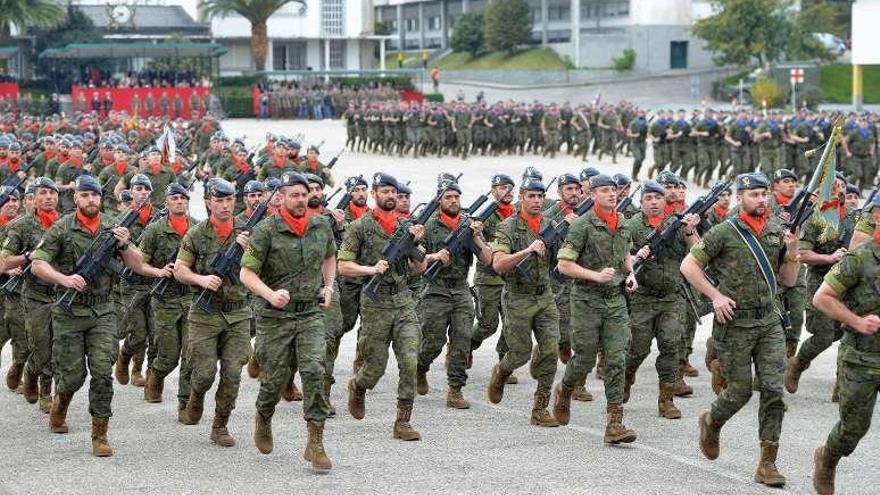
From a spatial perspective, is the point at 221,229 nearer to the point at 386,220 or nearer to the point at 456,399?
the point at 386,220

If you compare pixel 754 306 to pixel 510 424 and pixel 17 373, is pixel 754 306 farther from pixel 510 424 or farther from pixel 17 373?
pixel 17 373

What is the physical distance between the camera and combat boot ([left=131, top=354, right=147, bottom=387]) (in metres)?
14.3

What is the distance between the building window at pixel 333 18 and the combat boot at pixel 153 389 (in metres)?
73.7

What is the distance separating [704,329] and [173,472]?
322 inches

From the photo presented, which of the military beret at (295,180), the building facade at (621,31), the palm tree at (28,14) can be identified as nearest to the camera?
the military beret at (295,180)

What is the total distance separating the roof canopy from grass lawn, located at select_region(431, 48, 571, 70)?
2235 cm

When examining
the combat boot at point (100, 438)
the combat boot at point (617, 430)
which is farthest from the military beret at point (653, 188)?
the combat boot at point (100, 438)

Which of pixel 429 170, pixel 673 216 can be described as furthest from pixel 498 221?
pixel 429 170

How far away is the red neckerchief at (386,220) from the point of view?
480 inches

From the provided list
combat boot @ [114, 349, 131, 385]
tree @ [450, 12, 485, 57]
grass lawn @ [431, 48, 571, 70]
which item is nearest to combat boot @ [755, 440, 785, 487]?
combat boot @ [114, 349, 131, 385]

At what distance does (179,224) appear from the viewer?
12.8 m

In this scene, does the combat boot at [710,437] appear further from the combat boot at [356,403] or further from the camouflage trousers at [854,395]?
the combat boot at [356,403]

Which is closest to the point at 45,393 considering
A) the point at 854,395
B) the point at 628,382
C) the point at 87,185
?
the point at 87,185

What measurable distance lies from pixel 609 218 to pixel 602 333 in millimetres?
841
